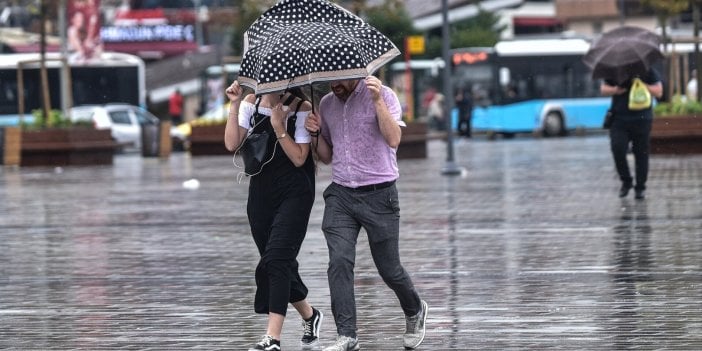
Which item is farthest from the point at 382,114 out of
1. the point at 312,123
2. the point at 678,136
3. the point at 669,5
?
the point at 669,5

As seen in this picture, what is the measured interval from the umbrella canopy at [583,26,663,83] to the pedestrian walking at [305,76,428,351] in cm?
1007

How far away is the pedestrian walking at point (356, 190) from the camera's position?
812cm

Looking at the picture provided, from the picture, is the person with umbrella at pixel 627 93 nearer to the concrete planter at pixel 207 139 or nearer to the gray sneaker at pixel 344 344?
the gray sneaker at pixel 344 344

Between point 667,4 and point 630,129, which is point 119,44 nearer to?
point 667,4

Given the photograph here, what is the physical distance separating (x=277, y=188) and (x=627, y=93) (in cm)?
1002

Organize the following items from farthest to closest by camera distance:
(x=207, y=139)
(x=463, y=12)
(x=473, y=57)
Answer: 1. (x=463, y=12)
2. (x=473, y=57)
3. (x=207, y=139)

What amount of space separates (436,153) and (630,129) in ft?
60.9

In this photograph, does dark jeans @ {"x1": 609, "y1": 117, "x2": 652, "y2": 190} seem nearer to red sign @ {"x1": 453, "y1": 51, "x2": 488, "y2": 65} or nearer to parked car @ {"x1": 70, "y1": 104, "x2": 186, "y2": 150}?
parked car @ {"x1": 70, "y1": 104, "x2": 186, "y2": 150}

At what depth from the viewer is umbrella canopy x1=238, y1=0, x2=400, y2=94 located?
308 inches

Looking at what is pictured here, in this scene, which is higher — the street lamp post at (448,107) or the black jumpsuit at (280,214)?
the black jumpsuit at (280,214)

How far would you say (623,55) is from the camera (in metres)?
18.8

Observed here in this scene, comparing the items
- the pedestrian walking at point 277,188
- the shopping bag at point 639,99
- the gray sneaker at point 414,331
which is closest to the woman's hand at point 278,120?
the pedestrian walking at point 277,188

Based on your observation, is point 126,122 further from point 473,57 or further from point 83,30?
point 473,57

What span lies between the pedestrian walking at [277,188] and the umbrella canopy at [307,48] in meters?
0.25
